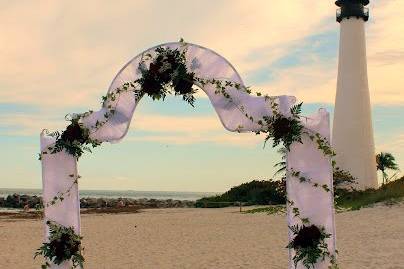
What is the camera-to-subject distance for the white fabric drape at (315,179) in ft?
24.9

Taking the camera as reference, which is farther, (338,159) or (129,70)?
(338,159)

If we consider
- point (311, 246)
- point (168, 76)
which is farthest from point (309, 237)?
point (168, 76)

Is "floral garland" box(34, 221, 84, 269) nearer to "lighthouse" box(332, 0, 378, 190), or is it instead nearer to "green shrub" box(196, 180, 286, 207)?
"lighthouse" box(332, 0, 378, 190)

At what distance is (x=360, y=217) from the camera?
902 inches

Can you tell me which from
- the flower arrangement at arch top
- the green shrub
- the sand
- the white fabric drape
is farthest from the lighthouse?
the flower arrangement at arch top

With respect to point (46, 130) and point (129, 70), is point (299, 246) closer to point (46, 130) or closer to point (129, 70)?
point (129, 70)

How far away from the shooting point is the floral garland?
8.09 metres

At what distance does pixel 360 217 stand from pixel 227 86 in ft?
55.7

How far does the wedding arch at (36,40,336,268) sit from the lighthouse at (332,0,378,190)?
93.3ft

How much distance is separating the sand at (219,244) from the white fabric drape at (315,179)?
5.00 m

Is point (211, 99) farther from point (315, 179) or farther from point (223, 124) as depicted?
point (315, 179)

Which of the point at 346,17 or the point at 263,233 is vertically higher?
the point at 346,17

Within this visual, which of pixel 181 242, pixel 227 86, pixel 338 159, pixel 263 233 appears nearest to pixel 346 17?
pixel 338 159

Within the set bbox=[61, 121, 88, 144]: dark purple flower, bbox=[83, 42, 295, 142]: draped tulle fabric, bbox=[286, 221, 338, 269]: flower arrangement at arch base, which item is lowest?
bbox=[286, 221, 338, 269]: flower arrangement at arch base
